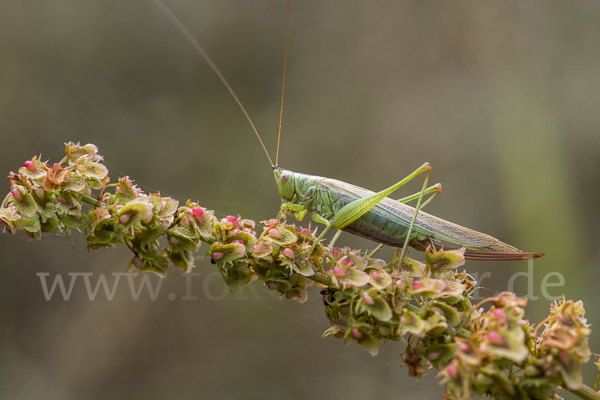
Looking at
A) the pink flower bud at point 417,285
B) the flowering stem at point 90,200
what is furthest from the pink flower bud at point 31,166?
the pink flower bud at point 417,285

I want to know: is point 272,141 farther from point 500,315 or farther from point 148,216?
point 500,315

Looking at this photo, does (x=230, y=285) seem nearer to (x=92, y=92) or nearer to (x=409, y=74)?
(x=92, y=92)

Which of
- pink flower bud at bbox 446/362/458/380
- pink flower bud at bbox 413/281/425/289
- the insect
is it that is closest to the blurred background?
the insect

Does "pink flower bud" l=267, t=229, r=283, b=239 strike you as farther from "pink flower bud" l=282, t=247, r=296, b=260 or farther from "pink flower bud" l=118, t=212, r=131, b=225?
"pink flower bud" l=118, t=212, r=131, b=225

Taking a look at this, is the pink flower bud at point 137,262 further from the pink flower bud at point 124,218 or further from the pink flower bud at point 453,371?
the pink flower bud at point 453,371

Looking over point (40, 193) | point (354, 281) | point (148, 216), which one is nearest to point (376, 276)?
point (354, 281)
